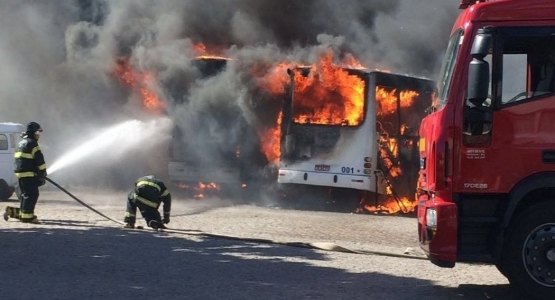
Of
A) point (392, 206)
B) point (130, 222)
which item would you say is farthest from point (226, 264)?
point (392, 206)

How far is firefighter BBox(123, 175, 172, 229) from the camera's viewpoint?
11641mm

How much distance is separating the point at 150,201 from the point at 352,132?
5.13m

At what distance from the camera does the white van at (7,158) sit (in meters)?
18.0

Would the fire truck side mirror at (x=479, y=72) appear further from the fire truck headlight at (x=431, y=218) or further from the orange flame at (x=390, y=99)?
the orange flame at (x=390, y=99)

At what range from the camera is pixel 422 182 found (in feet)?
24.9

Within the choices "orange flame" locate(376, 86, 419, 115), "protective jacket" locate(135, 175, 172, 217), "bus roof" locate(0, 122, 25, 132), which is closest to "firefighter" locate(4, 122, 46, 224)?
"protective jacket" locate(135, 175, 172, 217)

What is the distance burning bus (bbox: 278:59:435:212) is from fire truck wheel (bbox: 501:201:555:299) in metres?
8.36

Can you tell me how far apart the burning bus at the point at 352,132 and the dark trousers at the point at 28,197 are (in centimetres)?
515

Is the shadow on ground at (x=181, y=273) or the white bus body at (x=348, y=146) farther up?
the white bus body at (x=348, y=146)

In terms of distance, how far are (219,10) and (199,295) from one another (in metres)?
16.3

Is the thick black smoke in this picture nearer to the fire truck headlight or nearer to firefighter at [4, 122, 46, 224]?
firefighter at [4, 122, 46, 224]

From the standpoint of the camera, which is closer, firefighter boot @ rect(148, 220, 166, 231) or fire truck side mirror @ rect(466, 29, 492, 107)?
fire truck side mirror @ rect(466, 29, 492, 107)

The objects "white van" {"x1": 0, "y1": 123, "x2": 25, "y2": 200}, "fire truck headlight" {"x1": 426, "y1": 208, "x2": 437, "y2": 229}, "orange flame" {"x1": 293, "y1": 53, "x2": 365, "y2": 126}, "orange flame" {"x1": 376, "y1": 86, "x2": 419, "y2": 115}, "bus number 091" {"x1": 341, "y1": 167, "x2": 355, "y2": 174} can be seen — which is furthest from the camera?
"white van" {"x1": 0, "y1": 123, "x2": 25, "y2": 200}

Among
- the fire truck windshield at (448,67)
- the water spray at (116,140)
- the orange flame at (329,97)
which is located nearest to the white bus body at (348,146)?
the orange flame at (329,97)
